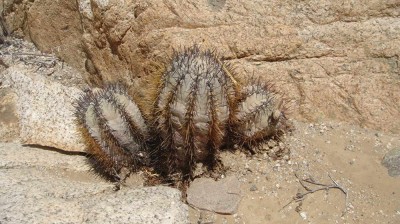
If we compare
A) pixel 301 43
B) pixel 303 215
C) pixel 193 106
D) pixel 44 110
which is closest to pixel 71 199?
pixel 193 106

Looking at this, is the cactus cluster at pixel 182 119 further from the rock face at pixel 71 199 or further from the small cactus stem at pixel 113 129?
the rock face at pixel 71 199

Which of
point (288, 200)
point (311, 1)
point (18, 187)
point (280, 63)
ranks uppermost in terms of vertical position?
point (311, 1)

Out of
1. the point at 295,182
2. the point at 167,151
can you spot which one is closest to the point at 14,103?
the point at 167,151

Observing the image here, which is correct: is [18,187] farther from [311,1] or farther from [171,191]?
[311,1]

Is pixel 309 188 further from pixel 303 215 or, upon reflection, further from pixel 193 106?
pixel 193 106

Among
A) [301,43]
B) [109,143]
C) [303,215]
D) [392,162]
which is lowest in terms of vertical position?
[303,215]

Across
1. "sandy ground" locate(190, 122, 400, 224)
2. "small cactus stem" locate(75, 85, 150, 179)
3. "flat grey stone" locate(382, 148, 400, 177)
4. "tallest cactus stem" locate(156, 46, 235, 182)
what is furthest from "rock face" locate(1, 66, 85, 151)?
"flat grey stone" locate(382, 148, 400, 177)
